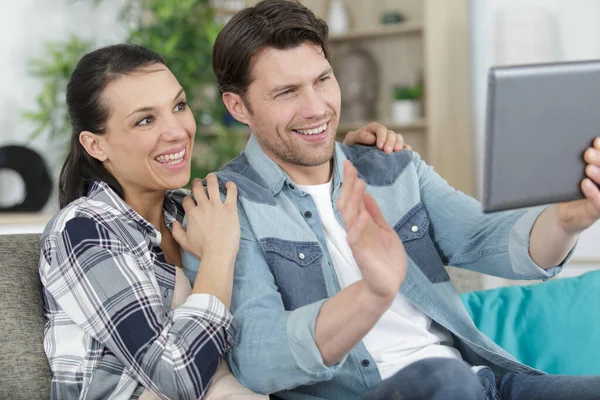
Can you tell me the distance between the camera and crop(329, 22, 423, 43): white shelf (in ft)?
15.2

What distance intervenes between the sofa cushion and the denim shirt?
12.4 inches

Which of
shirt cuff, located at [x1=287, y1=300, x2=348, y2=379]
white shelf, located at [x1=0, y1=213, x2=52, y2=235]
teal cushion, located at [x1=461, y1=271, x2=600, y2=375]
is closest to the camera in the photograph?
shirt cuff, located at [x1=287, y1=300, x2=348, y2=379]

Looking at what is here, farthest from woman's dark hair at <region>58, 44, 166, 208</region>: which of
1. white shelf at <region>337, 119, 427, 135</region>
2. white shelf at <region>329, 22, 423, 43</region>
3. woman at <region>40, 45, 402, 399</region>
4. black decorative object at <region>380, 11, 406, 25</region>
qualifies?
black decorative object at <region>380, 11, 406, 25</region>

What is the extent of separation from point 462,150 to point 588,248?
2.81 ft

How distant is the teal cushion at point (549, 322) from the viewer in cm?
210

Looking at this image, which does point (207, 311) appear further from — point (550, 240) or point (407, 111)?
point (407, 111)

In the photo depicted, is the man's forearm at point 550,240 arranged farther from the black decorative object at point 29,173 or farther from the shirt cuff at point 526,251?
the black decorative object at point 29,173

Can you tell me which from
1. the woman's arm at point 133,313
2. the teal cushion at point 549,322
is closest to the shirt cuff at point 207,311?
the woman's arm at point 133,313

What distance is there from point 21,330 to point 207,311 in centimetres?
40

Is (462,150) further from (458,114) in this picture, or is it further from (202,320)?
(202,320)

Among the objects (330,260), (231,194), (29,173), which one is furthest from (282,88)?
(29,173)

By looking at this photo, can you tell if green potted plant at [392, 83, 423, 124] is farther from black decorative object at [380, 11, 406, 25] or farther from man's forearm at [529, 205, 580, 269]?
man's forearm at [529, 205, 580, 269]

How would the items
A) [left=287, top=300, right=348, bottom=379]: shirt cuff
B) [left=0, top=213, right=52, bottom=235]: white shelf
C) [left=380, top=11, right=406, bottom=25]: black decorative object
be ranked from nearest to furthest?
[left=287, top=300, right=348, bottom=379]: shirt cuff
[left=0, top=213, right=52, bottom=235]: white shelf
[left=380, top=11, right=406, bottom=25]: black decorative object

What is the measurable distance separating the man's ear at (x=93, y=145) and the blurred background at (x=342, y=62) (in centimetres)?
237
